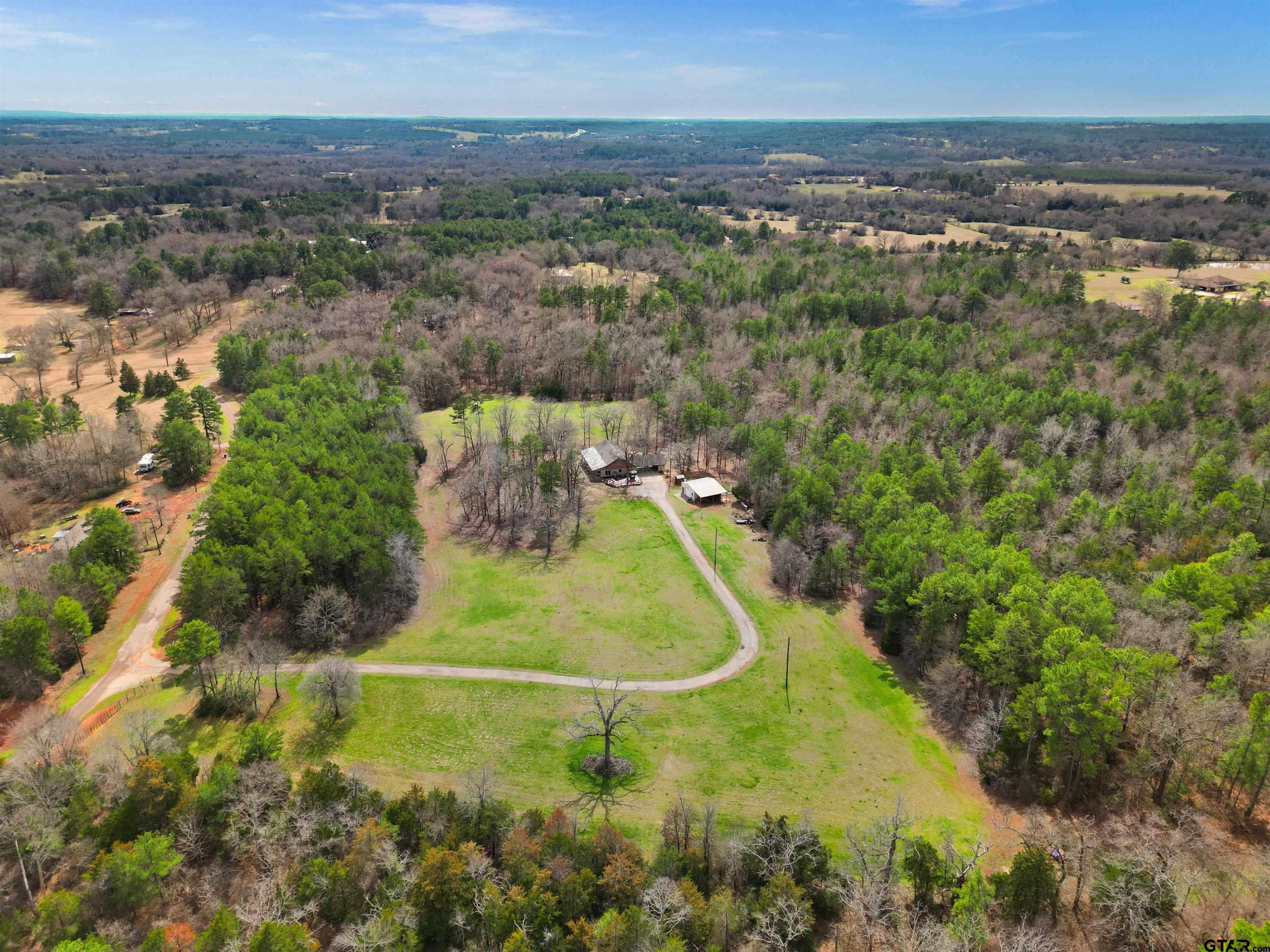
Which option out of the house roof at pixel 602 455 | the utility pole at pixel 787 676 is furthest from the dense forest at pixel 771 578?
the utility pole at pixel 787 676

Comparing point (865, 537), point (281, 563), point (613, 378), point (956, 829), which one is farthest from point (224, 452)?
point (956, 829)

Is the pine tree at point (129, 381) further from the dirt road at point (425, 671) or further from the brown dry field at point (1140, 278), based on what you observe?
the brown dry field at point (1140, 278)

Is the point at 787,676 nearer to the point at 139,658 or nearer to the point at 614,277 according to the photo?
the point at 139,658

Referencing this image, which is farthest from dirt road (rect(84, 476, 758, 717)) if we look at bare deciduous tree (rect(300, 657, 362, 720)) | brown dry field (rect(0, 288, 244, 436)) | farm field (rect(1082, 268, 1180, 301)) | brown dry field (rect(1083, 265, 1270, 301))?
brown dry field (rect(1083, 265, 1270, 301))

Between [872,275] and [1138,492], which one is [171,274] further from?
[1138,492]

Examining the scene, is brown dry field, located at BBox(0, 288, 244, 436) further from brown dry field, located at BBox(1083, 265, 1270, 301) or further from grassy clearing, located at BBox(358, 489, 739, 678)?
brown dry field, located at BBox(1083, 265, 1270, 301)
